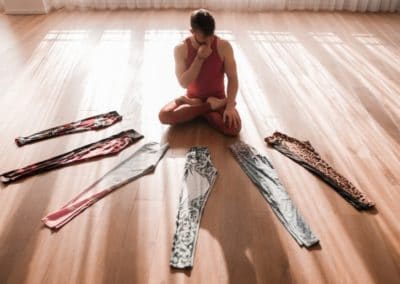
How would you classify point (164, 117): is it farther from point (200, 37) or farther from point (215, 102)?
point (200, 37)

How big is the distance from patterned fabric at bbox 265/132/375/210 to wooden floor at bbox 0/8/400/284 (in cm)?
4

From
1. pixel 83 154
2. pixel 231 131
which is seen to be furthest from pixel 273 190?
pixel 83 154

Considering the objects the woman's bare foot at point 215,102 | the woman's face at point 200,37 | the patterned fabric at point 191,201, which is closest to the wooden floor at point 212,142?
the patterned fabric at point 191,201

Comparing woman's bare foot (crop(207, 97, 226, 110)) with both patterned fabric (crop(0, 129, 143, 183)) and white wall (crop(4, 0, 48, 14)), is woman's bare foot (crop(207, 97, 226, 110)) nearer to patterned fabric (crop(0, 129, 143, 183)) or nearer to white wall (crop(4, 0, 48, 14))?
patterned fabric (crop(0, 129, 143, 183))

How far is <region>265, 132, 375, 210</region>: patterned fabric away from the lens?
5.79 ft

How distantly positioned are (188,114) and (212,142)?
220mm

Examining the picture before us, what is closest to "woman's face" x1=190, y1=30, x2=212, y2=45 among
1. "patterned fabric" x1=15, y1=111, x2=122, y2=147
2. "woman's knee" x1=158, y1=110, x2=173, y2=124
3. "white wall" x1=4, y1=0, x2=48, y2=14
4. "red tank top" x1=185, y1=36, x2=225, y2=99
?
"red tank top" x1=185, y1=36, x2=225, y2=99

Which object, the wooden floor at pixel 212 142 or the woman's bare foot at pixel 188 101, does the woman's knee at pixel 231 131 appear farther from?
the woman's bare foot at pixel 188 101

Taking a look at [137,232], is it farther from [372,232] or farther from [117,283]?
[372,232]

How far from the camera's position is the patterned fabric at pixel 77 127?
2150mm

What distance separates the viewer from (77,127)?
7.38 ft

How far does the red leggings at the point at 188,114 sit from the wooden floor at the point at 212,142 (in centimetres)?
6

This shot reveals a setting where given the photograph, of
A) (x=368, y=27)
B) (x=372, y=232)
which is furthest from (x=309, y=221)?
(x=368, y=27)

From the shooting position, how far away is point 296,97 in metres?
2.58
